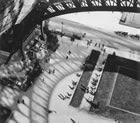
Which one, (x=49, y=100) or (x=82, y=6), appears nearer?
(x=82, y=6)

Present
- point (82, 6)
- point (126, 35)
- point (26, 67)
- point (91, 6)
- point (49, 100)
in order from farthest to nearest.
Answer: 1. point (126, 35)
2. point (26, 67)
3. point (49, 100)
4. point (82, 6)
5. point (91, 6)

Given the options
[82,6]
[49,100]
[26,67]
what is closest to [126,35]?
[82,6]

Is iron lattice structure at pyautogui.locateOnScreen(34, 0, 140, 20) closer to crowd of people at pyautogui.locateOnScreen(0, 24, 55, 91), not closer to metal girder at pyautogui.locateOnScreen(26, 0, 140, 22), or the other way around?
metal girder at pyautogui.locateOnScreen(26, 0, 140, 22)

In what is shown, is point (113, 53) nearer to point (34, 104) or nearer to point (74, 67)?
point (74, 67)

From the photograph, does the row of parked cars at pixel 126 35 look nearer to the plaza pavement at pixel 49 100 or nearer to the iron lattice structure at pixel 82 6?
the plaza pavement at pixel 49 100

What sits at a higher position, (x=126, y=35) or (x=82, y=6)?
(x=82, y=6)

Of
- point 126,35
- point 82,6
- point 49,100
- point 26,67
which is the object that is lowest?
point 126,35

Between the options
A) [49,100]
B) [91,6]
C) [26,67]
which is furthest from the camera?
[26,67]

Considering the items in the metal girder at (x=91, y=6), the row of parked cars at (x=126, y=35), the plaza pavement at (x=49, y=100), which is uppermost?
the metal girder at (x=91, y=6)

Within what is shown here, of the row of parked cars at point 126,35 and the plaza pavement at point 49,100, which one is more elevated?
the plaza pavement at point 49,100

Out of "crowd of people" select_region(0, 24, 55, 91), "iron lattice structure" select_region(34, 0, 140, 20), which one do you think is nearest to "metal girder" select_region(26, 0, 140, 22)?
"iron lattice structure" select_region(34, 0, 140, 20)

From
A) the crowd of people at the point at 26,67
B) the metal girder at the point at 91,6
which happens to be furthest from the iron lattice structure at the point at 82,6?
the crowd of people at the point at 26,67

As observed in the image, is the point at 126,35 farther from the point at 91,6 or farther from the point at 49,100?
the point at 49,100
